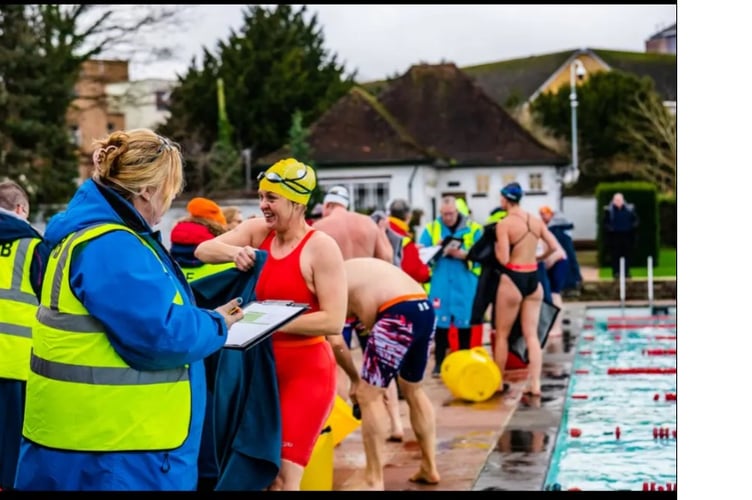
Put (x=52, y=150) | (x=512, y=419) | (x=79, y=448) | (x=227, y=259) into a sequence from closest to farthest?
(x=79, y=448), (x=227, y=259), (x=512, y=419), (x=52, y=150)

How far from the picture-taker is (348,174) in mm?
41500

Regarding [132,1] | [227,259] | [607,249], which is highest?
[132,1]

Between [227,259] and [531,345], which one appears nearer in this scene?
[227,259]

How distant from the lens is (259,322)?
15.2 feet

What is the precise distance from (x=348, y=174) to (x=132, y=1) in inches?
499


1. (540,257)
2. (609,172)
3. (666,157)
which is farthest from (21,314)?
(609,172)

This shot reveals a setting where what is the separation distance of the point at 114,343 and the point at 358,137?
38.9m

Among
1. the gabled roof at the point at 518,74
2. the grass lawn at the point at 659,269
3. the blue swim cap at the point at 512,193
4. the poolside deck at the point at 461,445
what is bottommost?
the grass lawn at the point at 659,269

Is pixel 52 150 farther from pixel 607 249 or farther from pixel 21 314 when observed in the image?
pixel 21 314

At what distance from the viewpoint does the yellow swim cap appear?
5.77 m

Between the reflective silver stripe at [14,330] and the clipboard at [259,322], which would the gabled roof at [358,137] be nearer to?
the reflective silver stripe at [14,330]

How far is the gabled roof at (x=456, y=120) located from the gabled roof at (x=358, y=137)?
255 cm

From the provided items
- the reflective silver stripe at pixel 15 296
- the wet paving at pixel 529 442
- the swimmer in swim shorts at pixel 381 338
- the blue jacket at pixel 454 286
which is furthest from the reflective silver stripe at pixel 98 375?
the blue jacket at pixel 454 286

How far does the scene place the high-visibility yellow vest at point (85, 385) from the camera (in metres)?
3.73
